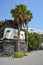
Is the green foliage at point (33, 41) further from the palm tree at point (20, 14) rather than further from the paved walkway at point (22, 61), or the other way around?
the paved walkway at point (22, 61)

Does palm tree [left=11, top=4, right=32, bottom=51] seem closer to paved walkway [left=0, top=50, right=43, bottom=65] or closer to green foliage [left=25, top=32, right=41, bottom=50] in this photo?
green foliage [left=25, top=32, right=41, bottom=50]

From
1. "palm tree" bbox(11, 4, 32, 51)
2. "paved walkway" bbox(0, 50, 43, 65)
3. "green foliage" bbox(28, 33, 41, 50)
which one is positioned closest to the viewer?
"paved walkway" bbox(0, 50, 43, 65)

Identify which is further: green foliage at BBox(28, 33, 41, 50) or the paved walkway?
green foliage at BBox(28, 33, 41, 50)

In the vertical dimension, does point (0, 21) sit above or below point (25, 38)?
above

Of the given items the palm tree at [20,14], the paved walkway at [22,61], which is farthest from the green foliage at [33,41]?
the paved walkway at [22,61]

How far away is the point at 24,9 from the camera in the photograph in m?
51.2

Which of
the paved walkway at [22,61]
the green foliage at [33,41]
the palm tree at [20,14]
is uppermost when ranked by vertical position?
the palm tree at [20,14]

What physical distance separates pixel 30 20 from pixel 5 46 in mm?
12645

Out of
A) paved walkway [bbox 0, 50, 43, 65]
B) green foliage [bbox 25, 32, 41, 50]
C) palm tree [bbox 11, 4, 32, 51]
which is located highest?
palm tree [bbox 11, 4, 32, 51]

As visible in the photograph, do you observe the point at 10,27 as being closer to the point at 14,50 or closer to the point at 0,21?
the point at 0,21

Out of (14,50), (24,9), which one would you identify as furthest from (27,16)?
(14,50)

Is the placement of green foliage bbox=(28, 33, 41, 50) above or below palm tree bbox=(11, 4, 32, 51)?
below

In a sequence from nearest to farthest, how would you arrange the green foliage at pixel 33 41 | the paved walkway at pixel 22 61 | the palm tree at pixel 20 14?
1. the paved walkway at pixel 22 61
2. the palm tree at pixel 20 14
3. the green foliage at pixel 33 41

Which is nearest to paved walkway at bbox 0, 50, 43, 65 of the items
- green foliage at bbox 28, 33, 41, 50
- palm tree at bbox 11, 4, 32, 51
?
palm tree at bbox 11, 4, 32, 51
